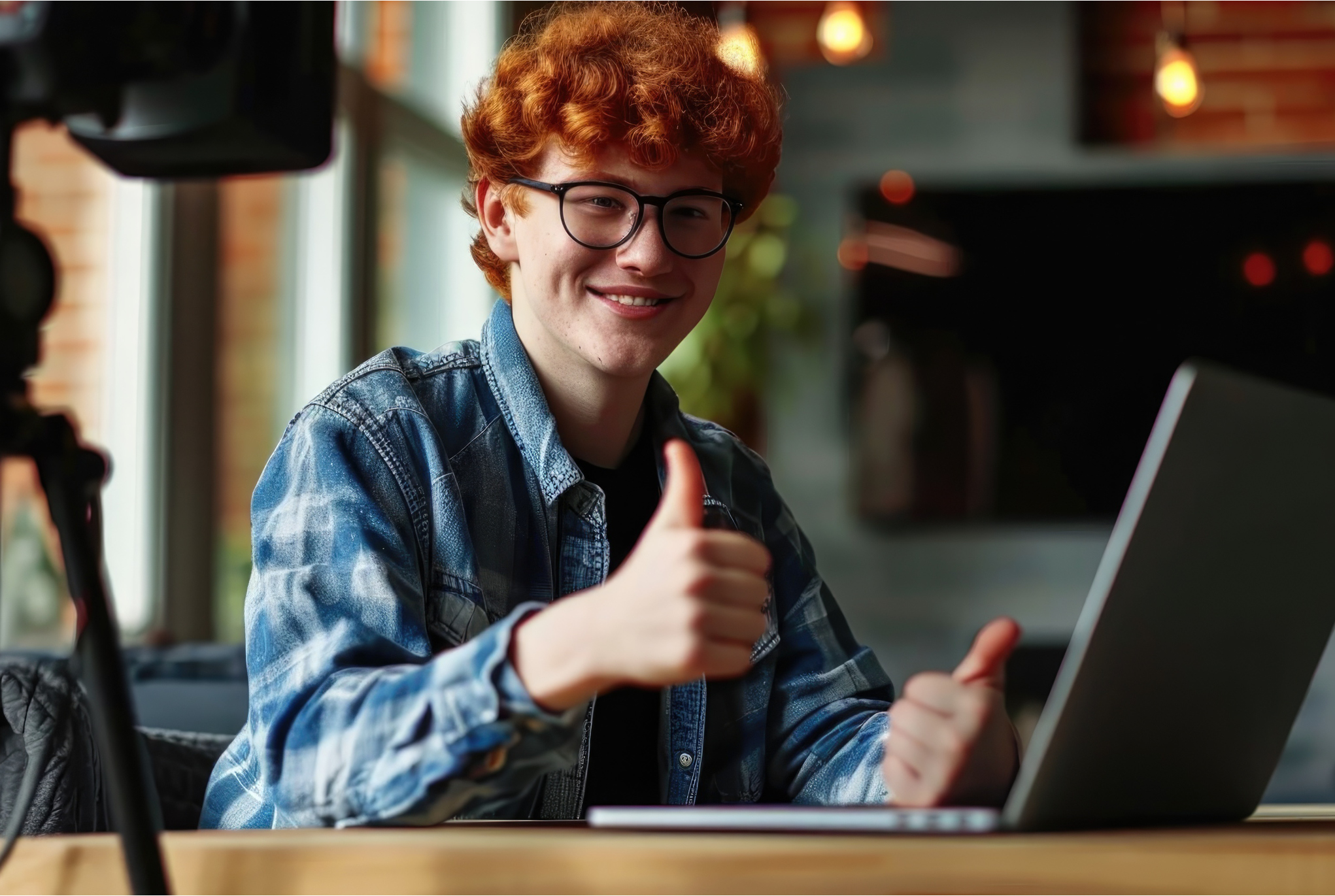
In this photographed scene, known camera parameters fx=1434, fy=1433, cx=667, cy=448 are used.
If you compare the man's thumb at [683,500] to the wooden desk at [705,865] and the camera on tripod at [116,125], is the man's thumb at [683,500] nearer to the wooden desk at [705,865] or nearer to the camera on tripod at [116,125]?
the wooden desk at [705,865]

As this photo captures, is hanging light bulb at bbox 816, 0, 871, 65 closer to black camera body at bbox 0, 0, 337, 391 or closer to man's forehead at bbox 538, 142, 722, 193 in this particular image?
man's forehead at bbox 538, 142, 722, 193

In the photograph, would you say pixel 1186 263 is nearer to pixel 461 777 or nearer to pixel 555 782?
pixel 555 782

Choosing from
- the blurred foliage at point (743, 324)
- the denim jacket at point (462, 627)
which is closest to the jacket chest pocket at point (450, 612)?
the denim jacket at point (462, 627)

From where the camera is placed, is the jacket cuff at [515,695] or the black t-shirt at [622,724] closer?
the jacket cuff at [515,695]

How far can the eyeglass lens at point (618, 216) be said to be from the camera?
1.17m

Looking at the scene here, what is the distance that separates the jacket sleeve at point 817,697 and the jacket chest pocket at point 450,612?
338 mm

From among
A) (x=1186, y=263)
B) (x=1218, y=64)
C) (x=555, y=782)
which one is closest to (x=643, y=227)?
(x=555, y=782)

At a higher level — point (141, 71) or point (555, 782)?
point (141, 71)

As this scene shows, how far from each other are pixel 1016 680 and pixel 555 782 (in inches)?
119

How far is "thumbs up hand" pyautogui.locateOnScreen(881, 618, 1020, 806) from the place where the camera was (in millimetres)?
773

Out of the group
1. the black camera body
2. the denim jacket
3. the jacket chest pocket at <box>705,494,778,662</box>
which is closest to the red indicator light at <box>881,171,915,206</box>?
the denim jacket

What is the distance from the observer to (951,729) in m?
0.77

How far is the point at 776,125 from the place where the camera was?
136cm

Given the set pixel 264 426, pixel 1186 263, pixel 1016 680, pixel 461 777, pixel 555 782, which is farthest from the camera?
pixel 1186 263
